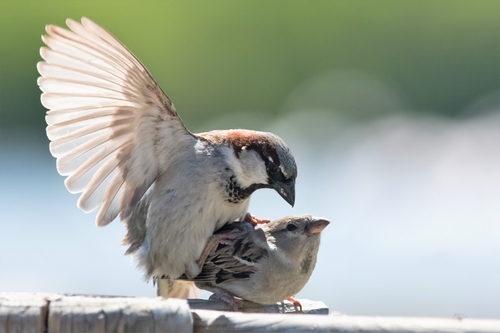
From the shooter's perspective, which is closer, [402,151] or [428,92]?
[428,92]

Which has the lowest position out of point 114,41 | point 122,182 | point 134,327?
point 134,327

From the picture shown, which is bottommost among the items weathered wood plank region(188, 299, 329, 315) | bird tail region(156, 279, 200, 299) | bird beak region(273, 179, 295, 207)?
weathered wood plank region(188, 299, 329, 315)

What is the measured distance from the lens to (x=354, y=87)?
4695 mm

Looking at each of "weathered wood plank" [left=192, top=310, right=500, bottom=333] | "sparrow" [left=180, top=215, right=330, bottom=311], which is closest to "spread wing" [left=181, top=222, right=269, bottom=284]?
"sparrow" [left=180, top=215, right=330, bottom=311]

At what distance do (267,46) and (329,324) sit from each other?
295 centimetres

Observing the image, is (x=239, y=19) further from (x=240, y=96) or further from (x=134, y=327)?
(x=134, y=327)

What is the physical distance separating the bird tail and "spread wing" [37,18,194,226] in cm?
25

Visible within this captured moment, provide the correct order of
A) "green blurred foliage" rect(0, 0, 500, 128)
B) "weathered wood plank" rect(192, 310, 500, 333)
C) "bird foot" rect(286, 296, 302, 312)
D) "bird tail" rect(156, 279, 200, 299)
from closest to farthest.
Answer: "weathered wood plank" rect(192, 310, 500, 333) < "bird foot" rect(286, 296, 302, 312) < "bird tail" rect(156, 279, 200, 299) < "green blurred foliage" rect(0, 0, 500, 128)

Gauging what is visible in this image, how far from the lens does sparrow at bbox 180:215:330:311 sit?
2008 millimetres

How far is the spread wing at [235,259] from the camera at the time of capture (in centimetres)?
204

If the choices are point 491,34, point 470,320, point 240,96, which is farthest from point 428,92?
point 470,320

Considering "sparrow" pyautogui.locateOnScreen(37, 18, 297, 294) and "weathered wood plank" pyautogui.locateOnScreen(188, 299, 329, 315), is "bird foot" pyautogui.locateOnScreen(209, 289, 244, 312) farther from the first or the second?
"sparrow" pyautogui.locateOnScreen(37, 18, 297, 294)

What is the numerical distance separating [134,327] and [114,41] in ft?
3.65

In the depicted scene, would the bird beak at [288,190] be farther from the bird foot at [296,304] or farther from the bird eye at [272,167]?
the bird foot at [296,304]
